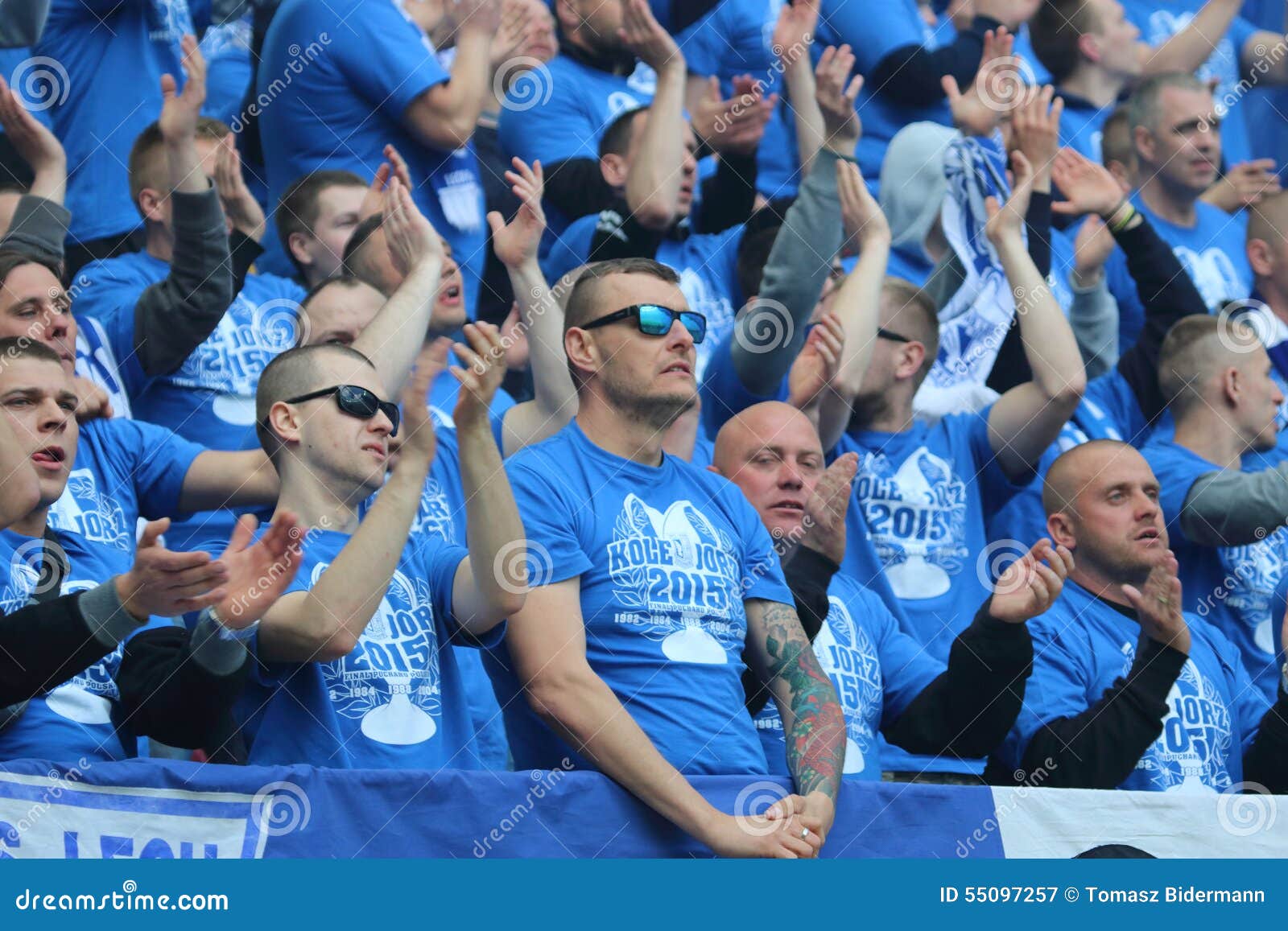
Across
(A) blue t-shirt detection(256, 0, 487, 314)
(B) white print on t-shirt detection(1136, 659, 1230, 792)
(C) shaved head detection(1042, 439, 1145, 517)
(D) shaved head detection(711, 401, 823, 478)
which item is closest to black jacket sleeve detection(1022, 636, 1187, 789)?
(B) white print on t-shirt detection(1136, 659, 1230, 792)

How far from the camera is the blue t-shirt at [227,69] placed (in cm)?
584

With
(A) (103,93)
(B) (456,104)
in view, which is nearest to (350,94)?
(B) (456,104)

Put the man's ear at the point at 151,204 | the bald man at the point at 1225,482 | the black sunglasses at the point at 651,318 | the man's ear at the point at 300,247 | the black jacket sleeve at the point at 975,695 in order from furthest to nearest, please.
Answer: the bald man at the point at 1225,482 → the man's ear at the point at 300,247 → the man's ear at the point at 151,204 → the black sunglasses at the point at 651,318 → the black jacket sleeve at the point at 975,695

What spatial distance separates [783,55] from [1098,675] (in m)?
2.61

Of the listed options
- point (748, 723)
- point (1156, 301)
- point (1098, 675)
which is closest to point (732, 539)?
point (748, 723)

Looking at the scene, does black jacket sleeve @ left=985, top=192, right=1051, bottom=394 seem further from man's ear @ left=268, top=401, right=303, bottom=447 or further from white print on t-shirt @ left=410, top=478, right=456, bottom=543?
man's ear @ left=268, top=401, right=303, bottom=447

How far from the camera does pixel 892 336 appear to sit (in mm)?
5742

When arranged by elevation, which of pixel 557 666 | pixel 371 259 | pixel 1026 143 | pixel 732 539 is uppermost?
pixel 1026 143

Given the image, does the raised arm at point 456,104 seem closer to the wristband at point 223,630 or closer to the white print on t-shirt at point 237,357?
the white print on t-shirt at point 237,357

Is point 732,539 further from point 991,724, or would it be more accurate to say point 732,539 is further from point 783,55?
point 783,55

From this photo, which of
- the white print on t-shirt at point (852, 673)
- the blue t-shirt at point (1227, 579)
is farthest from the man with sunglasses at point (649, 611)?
the blue t-shirt at point (1227, 579)

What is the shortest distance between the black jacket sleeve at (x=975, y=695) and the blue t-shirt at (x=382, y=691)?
118 centimetres

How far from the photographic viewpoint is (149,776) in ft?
11.0

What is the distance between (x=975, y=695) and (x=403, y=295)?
1.86m
